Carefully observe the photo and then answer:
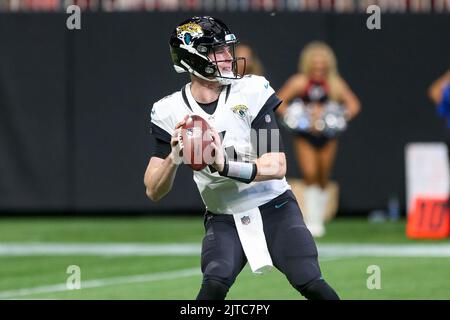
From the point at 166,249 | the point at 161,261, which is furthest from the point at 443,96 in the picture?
the point at 161,261

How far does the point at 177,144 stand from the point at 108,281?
4279mm

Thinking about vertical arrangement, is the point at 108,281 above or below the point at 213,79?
below

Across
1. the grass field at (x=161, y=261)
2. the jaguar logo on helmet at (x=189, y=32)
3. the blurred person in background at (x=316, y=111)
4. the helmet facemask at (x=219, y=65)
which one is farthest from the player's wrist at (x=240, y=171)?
the blurred person in background at (x=316, y=111)

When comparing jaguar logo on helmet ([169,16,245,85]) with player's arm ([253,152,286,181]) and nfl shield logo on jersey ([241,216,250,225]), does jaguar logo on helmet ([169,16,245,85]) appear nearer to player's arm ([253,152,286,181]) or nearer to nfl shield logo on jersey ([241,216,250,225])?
player's arm ([253,152,286,181])

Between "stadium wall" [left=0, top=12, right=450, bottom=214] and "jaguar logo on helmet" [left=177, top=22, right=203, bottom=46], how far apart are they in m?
9.33

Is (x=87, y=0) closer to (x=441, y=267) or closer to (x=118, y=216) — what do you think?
(x=118, y=216)

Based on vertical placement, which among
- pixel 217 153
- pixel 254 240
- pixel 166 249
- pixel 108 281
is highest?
pixel 217 153

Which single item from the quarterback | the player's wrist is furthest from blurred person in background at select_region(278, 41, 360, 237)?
the player's wrist

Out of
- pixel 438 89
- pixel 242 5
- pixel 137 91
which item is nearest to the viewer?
pixel 438 89

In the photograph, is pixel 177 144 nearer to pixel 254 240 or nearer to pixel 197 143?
pixel 197 143

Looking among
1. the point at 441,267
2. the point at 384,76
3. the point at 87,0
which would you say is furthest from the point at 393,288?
the point at 87,0

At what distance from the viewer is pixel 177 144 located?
22.6 ft

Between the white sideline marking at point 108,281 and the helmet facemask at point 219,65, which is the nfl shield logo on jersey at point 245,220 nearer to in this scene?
the helmet facemask at point 219,65

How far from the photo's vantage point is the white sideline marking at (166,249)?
12977 millimetres
